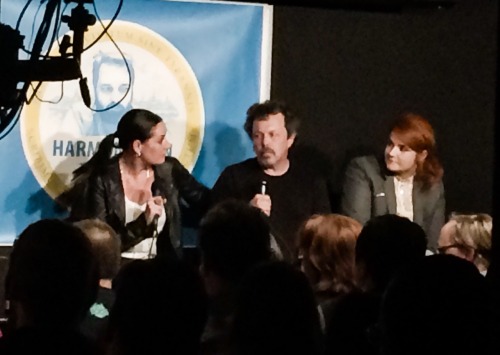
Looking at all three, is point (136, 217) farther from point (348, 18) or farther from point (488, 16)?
point (488, 16)

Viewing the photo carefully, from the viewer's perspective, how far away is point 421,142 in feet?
15.0

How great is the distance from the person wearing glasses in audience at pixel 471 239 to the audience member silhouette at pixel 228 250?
112cm

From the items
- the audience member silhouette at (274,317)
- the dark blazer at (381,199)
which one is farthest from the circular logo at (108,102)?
the audience member silhouette at (274,317)

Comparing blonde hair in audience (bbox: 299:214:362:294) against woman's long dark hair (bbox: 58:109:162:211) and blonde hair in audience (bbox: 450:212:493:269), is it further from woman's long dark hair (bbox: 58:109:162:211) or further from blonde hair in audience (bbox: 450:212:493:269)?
woman's long dark hair (bbox: 58:109:162:211)

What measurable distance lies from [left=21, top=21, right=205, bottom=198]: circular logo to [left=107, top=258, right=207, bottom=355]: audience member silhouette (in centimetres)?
295

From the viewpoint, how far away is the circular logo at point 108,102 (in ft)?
15.3

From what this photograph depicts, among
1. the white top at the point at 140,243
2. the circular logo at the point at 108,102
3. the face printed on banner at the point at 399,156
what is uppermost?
the circular logo at the point at 108,102

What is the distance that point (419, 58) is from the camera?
5285 mm

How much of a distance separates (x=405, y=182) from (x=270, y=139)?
683 millimetres

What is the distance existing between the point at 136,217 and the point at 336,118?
1.30 metres

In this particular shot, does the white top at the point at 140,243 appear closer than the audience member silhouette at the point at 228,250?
No

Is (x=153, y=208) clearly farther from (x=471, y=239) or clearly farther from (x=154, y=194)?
(x=471, y=239)

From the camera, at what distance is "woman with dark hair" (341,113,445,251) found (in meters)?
4.59

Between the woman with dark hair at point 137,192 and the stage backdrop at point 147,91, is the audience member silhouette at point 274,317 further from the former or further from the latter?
the stage backdrop at point 147,91
